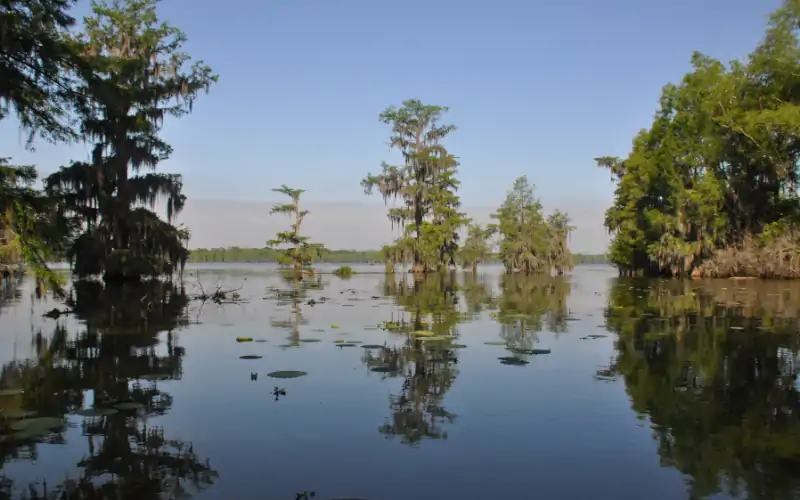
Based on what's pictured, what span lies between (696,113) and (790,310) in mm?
25137

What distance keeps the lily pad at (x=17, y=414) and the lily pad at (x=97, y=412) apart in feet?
1.21

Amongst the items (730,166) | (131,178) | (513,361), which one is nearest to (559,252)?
(730,166)

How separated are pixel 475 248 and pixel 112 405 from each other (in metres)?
58.4

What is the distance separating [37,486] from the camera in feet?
12.1

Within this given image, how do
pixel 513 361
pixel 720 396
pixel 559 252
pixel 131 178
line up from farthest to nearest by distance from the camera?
1. pixel 559 252
2. pixel 131 178
3. pixel 513 361
4. pixel 720 396

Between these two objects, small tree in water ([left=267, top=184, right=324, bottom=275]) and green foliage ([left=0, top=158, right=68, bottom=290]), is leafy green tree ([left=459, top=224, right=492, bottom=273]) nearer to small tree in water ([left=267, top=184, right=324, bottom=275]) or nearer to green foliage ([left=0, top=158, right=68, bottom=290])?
small tree in water ([left=267, top=184, right=324, bottom=275])

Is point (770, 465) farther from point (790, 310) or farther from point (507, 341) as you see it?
point (790, 310)

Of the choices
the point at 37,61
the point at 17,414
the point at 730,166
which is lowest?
the point at 17,414

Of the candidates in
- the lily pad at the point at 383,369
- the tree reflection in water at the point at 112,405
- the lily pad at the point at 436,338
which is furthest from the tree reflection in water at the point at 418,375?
the tree reflection in water at the point at 112,405

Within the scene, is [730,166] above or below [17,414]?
above

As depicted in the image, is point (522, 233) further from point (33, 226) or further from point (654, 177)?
point (33, 226)

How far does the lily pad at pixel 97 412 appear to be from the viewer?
530 cm

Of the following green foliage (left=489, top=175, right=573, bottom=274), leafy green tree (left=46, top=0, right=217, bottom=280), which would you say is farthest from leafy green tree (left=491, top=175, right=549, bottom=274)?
leafy green tree (left=46, top=0, right=217, bottom=280)

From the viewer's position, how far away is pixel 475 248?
6312cm
